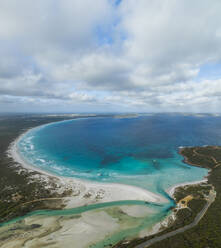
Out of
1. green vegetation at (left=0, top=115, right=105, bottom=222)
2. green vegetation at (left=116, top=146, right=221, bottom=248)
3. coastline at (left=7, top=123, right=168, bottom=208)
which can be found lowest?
coastline at (left=7, top=123, right=168, bottom=208)

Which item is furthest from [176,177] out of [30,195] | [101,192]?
[30,195]

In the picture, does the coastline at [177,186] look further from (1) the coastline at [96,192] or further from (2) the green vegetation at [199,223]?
(1) the coastline at [96,192]

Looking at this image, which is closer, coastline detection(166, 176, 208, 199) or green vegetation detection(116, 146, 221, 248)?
green vegetation detection(116, 146, 221, 248)

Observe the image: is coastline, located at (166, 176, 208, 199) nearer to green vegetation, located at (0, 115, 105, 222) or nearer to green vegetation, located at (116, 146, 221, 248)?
green vegetation, located at (116, 146, 221, 248)

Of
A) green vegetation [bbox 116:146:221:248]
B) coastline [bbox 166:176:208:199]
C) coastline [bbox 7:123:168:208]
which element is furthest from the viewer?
coastline [bbox 166:176:208:199]

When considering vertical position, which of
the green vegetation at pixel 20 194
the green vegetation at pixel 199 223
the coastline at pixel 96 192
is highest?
the green vegetation at pixel 199 223

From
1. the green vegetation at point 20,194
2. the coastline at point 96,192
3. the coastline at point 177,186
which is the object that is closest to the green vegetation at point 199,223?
the coastline at point 177,186

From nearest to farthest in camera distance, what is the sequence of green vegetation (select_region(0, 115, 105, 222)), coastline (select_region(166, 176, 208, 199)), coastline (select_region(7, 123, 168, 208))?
green vegetation (select_region(0, 115, 105, 222)), coastline (select_region(7, 123, 168, 208)), coastline (select_region(166, 176, 208, 199))

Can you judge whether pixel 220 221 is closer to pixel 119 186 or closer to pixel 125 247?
pixel 125 247

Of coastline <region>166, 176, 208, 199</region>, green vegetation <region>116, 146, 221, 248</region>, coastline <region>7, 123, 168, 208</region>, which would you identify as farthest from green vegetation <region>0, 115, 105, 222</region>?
coastline <region>166, 176, 208, 199</region>

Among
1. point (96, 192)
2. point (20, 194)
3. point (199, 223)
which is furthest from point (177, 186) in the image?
point (20, 194)

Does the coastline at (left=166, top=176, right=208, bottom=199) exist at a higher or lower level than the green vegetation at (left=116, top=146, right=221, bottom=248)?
lower

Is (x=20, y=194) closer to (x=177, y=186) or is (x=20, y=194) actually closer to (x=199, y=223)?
(x=199, y=223)
